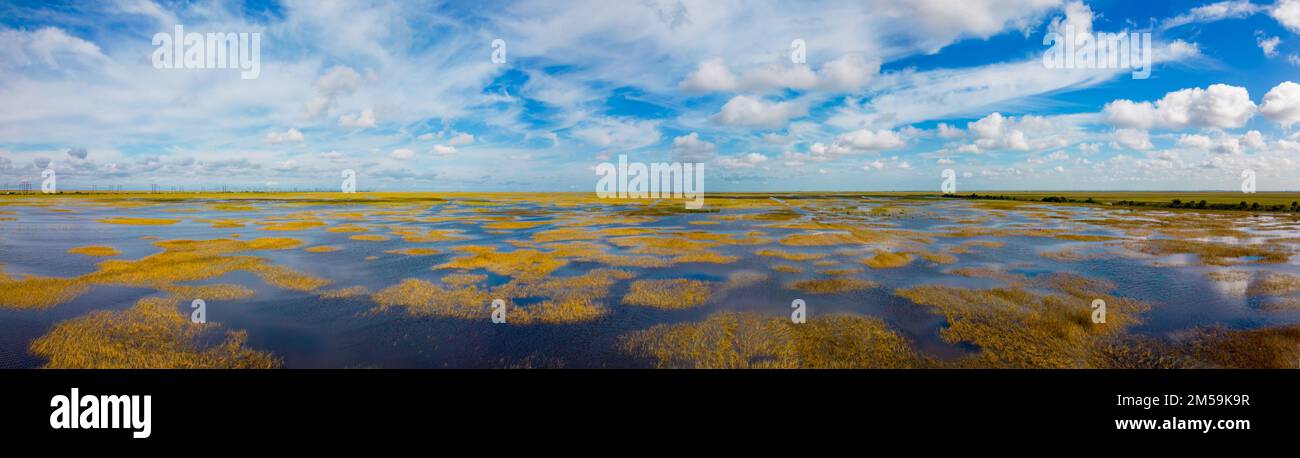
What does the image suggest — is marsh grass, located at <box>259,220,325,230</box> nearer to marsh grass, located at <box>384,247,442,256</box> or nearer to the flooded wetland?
the flooded wetland

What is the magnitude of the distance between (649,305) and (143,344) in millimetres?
→ 13466

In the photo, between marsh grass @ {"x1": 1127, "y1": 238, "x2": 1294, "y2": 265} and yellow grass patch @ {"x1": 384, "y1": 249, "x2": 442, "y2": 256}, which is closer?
marsh grass @ {"x1": 1127, "y1": 238, "x2": 1294, "y2": 265}

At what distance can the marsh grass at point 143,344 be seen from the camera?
11188 millimetres

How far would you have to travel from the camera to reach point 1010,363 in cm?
1119

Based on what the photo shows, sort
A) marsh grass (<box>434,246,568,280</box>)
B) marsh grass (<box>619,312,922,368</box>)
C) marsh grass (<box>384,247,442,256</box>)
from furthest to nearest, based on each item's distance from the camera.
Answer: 1. marsh grass (<box>384,247,442,256</box>)
2. marsh grass (<box>434,246,568,280</box>)
3. marsh grass (<box>619,312,922,368</box>)

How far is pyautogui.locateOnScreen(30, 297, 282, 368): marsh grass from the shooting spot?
1119 cm

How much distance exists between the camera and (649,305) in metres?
16.2

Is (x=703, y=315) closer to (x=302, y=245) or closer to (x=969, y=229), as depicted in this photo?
(x=302, y=245)

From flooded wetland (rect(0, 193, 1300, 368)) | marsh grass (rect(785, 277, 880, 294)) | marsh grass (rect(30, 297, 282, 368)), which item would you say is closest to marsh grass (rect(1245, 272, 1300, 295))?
flooded wetland (rect(0, 193, 1300, 368))

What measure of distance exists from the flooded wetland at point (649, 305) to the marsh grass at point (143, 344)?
68 mm

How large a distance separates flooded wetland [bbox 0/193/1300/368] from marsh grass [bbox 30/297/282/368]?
68mm

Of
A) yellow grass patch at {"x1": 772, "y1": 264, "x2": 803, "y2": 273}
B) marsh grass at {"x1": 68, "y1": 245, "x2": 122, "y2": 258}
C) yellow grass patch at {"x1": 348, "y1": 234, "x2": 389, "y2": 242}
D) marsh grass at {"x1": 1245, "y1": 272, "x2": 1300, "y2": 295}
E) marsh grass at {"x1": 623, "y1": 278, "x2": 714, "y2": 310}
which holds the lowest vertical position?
marsh grass at {"x1": 623, "y1": 278, "x2": 714, "y2": 310}

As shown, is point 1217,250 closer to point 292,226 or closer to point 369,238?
point 369,238

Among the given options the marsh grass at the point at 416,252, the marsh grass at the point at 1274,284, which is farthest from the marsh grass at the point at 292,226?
the marsh grass at the point at 1274,284
